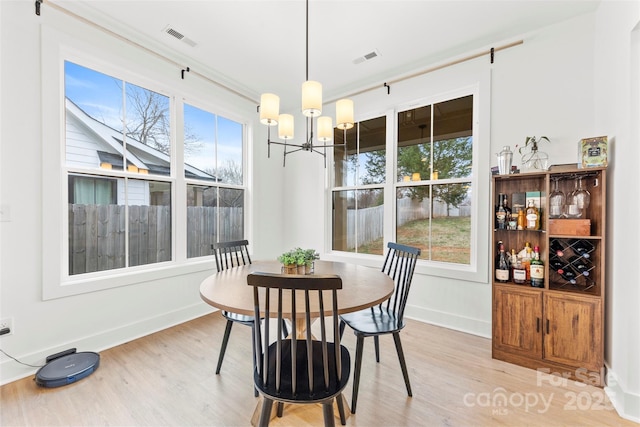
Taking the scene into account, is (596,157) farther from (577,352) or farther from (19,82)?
(19,82)

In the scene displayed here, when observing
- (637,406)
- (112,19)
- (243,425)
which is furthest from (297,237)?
(637,406)

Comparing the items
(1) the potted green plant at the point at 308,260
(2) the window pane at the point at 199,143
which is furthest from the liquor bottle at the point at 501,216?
(2) the window pane at the point at 199,143

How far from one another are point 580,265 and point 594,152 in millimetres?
877

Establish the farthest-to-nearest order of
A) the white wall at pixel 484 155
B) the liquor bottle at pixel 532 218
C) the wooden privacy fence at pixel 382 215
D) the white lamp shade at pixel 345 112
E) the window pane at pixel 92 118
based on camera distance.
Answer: the wooden privacy fence at pixel 382 215 → the window pane at pixel 92 118 → the liquor bottle at pixel 532 218 → the white lamp shade at pixel 345 112 → the white wall at pixel 484 155

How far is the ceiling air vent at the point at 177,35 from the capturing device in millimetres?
2461

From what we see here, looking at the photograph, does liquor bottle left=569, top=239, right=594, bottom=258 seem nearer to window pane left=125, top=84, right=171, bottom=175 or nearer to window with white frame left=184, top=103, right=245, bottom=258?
window with white frame left=184, top=103, right=245, bottom=258

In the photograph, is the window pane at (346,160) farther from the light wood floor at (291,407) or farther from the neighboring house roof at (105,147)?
the light wood floor at (291,407)

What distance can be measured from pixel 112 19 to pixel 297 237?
3090 millimetres

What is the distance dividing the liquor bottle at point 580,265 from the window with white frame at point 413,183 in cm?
79

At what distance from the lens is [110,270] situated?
2.53 meters

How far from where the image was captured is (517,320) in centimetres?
217

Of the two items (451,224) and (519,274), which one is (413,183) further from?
(519,274)

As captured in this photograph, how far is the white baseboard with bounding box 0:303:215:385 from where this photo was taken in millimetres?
1931

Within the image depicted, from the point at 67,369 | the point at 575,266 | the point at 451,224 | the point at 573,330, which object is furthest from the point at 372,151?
the point at 67,369
